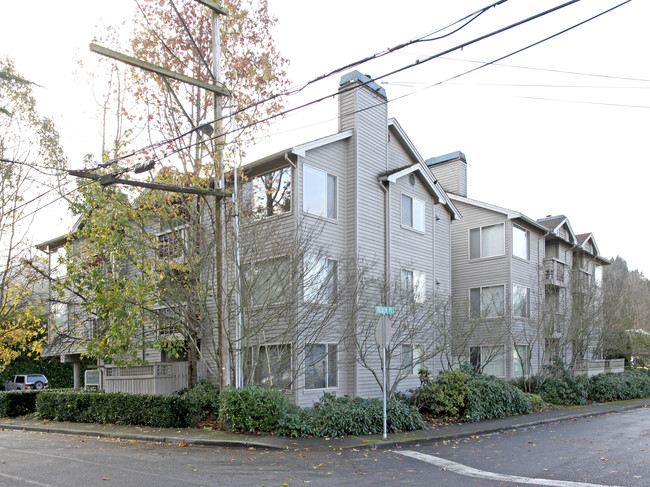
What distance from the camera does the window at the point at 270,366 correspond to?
15.8m

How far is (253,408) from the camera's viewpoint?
14.3m

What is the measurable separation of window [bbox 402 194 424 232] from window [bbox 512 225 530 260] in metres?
6.92

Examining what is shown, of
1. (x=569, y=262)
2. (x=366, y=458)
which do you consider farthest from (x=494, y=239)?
(x=366, y=458)

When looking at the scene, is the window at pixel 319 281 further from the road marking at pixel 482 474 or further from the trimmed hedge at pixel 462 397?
the road marking at pixel 482 474

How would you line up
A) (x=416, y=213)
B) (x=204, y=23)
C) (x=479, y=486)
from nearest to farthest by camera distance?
(x=479, y=486) < (x=204, y=23) < (x=416, y=213)

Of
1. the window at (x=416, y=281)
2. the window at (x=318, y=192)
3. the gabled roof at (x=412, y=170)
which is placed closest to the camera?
the window at (x=318, y=192)

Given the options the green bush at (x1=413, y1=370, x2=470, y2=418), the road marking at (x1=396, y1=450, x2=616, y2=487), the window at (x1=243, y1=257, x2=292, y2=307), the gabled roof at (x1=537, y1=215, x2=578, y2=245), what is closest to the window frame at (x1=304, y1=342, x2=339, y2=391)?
the green bush at (x1=413, y1=370, x2=470, y2=418)

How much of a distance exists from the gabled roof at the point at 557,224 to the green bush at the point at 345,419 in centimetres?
1873

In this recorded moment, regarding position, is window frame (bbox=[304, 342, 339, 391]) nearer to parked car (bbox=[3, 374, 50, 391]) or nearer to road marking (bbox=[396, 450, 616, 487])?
road marking (bbox=[396, 450, 616, 487])

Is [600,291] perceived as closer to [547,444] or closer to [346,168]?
[346,168]

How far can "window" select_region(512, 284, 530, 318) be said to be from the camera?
27.6 m

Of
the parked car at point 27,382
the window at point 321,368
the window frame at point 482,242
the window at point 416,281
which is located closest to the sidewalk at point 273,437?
the window at point 321,368

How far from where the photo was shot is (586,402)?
25.4 meters

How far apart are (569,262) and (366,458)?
26.7 m
